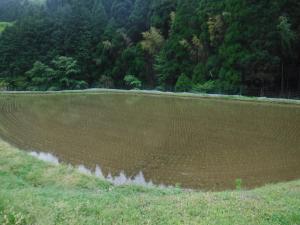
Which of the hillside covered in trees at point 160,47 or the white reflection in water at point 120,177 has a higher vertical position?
the hillside covered in trees at point 160,47

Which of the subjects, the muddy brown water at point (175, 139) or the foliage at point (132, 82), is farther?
the foliage at point (132, 82)

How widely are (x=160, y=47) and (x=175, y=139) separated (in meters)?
27.3

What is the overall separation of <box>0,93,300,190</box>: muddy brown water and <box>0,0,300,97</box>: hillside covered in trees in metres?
5.68

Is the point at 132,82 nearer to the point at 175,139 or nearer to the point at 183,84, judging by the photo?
the point at 183,84

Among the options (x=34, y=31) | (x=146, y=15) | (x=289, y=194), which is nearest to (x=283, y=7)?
(x=146, y=15)

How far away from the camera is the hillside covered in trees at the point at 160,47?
2750 centimetres

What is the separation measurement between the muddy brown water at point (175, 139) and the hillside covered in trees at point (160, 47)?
18.6 ft

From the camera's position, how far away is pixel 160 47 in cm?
3997

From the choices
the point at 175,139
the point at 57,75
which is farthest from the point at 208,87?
the point at 57,75

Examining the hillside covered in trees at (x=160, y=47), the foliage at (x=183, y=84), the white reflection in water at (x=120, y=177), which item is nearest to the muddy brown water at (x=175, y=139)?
the white reflection in water at (x=120, y=177)

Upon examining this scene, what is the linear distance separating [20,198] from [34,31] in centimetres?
4244

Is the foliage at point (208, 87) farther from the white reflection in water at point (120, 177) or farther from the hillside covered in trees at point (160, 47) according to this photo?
the white reflection in water at point (120, 177)

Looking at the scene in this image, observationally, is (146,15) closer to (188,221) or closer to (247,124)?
(247,124)

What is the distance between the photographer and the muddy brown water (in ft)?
32.9
